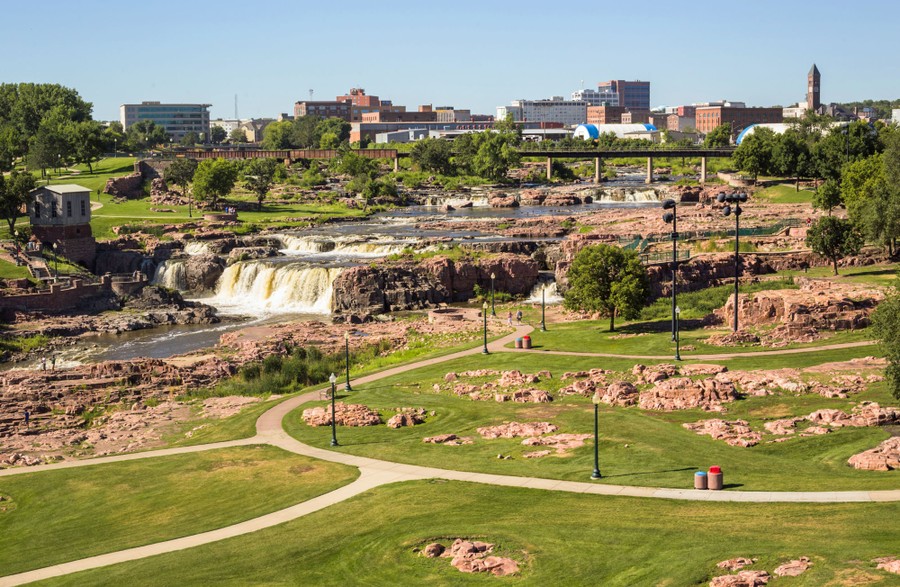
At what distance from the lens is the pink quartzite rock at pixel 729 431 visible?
139 feet

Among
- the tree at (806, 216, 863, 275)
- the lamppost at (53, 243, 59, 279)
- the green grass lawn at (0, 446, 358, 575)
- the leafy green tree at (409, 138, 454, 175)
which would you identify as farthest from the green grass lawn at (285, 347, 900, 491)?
the leafy green tree at (409, 138, 454, 175)

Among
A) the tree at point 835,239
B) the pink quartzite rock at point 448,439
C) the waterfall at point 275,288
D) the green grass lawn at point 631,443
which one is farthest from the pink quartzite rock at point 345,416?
the waterfall at point 275,288

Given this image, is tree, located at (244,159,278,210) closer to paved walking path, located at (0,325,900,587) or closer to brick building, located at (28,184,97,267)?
brick building, located at (28,184,97,267)

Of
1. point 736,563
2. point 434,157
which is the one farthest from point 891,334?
point 434,157

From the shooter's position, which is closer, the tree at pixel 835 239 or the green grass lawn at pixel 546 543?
the green grass lawn at pixel 546 543

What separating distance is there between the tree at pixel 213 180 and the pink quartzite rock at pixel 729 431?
322 ft

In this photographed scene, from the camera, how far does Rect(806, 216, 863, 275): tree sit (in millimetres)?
74562

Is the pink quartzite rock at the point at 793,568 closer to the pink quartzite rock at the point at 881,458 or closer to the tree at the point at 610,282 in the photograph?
the pink quartzite rock at the point at 881,458

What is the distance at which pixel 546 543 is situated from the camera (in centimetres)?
3284

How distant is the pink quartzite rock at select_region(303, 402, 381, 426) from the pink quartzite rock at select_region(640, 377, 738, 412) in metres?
12.2

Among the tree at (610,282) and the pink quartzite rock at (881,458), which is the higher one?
the tree at (610,282)

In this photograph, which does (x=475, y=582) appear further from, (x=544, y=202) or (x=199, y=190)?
(x=544, y=202)

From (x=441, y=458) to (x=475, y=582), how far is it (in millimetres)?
12313

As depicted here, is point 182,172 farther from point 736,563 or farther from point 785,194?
point 736,563
